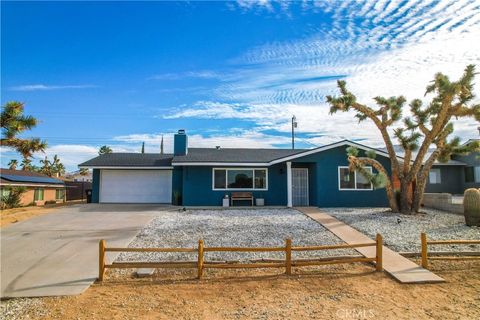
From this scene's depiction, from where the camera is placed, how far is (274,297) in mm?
6000

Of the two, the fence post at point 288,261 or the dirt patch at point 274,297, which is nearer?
the dirt patch at point 274,297

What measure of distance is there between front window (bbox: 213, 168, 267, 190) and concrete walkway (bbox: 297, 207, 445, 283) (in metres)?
5.99

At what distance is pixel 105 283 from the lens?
6.62 m

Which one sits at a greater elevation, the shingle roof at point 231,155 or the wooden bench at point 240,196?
the shingle roof at point 231,155

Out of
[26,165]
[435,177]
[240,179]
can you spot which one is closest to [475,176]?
[435,177]

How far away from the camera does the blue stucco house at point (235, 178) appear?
16453mm

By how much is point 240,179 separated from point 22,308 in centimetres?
1259

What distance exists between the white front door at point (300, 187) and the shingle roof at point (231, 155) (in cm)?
122

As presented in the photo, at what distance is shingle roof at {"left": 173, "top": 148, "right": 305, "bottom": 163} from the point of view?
17.1 metres

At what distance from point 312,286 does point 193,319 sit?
2.65 metres

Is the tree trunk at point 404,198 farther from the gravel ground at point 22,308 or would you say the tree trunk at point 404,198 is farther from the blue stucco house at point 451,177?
the gravel ground at point 22,308

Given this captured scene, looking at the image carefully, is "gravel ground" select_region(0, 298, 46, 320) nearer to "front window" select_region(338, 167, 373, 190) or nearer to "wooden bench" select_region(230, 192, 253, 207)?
"wooden bench" select_region(230, 192, 253, 207)

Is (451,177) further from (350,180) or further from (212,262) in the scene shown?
(212,262)

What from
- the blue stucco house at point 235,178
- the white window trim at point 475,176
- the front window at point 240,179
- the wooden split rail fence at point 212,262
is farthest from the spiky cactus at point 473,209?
the white window trim at point 475,176
